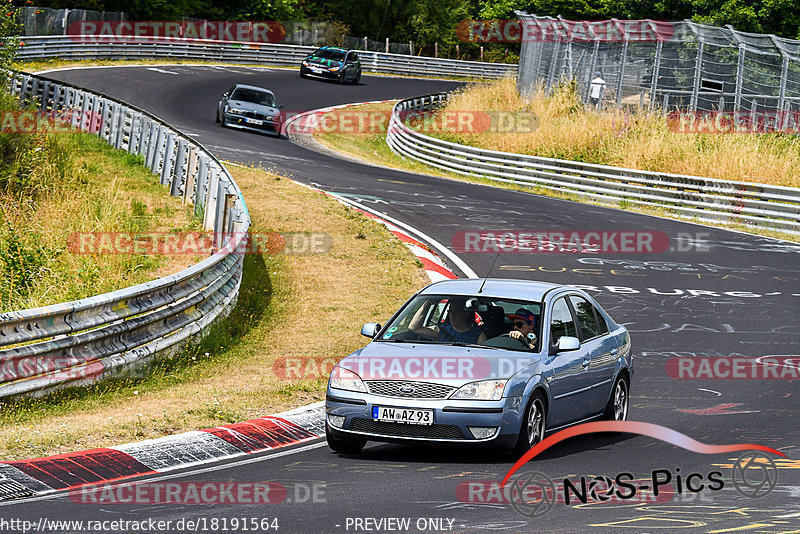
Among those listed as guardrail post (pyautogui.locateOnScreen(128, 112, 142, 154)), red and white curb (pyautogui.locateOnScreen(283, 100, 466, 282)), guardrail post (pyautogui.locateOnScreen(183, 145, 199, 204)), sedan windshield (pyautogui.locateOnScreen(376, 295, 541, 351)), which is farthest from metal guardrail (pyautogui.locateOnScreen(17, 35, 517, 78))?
sedan windshield (pyautogui.locateOnScreen(376, 295, 541, 351))

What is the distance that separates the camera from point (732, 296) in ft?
61.5

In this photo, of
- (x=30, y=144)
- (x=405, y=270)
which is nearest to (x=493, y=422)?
(x=405, y=270)

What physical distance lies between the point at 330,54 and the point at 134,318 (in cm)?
4459

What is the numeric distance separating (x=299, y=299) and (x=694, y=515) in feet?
34.1

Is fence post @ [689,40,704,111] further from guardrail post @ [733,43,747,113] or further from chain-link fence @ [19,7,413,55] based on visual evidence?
chain-link fence @ [19,7,413,55]

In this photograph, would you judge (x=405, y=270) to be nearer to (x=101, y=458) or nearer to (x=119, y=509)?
(x=101, y=458)

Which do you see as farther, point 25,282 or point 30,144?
point 30,144

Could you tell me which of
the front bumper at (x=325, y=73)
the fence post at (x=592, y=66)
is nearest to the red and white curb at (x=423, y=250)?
the fence post at (x=592, y=66)

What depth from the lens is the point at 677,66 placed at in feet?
115

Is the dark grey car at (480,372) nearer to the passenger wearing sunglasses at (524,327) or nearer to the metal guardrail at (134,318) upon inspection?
the passenger wearing sunglasses at (524,327)

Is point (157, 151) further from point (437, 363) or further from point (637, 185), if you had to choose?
point (437, 363)

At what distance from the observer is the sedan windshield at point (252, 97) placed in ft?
120

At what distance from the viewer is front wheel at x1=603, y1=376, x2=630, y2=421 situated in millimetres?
A: 10766

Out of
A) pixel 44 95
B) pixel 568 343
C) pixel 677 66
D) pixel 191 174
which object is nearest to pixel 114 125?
pixel 44 95
